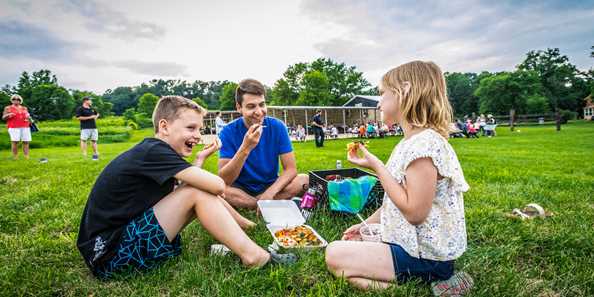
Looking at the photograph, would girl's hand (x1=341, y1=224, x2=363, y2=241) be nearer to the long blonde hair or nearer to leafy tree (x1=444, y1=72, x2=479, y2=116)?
the long blonde hair

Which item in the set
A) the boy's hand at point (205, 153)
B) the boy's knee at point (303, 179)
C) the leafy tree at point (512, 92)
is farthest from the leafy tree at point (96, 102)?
the leafy tree at point (512, 92)

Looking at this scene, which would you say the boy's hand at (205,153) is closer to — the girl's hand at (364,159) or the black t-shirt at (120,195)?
the black t-shirt at (120,195)

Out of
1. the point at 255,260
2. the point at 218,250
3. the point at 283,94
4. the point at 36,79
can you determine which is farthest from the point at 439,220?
the point at 36,79

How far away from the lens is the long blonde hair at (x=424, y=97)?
1557 mm

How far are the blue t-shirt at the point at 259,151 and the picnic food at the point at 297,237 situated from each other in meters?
0.88

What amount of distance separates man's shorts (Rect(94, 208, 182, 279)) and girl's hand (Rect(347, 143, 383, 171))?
1243 mm

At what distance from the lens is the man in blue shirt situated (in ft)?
10.1

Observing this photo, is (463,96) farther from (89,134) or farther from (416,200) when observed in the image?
(416,200)

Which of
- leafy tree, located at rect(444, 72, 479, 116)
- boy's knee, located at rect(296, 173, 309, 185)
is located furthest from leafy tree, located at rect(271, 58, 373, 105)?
boy's knee, located at rect(296, 173, 309, 185)

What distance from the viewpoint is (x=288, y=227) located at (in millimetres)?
2613

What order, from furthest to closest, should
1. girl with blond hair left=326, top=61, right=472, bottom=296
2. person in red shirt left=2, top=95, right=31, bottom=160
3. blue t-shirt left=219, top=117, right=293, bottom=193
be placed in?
1. person in red shirt left=2, top=95, right=31, bottom=160
2. blue t-shirt left=219, top=117, right=293, bottom=193
3. girl with blond hair left=326, top=61, right=472, bottom=296

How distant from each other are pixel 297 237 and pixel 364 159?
3.17ft

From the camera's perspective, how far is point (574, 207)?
3152mm

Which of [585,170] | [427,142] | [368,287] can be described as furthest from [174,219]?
[585,170]
